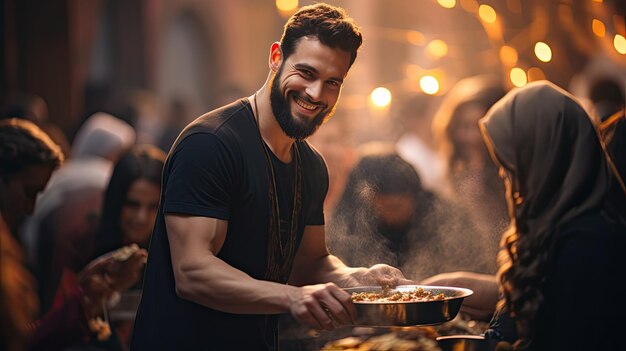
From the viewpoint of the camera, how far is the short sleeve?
3.05m

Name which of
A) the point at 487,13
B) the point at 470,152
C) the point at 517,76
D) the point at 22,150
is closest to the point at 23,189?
the point at 22,150

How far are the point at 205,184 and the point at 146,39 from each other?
12.4m

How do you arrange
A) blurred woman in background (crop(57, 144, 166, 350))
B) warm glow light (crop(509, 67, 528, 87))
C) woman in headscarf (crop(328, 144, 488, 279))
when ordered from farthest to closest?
warm glow light (crop(509, 67, 528, 87)) → blurred woman in background (crop(57, 144, 166, 350)) → woman in headscarf (crop(328, 144, 488, 279))

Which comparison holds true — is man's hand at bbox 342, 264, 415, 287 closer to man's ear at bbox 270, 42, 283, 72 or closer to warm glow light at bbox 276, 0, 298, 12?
man's ear at bbox 270, 42, 283, 72

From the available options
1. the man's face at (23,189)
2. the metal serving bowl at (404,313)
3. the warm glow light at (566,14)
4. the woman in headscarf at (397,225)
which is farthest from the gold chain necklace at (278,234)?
the warm glow light at (566,14)

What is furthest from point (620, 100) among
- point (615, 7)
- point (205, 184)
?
point (205, 184)

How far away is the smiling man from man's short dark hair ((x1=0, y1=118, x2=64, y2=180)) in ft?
4.18

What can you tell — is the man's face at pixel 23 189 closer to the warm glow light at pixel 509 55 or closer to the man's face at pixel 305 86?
the man's face at pixel 305 86

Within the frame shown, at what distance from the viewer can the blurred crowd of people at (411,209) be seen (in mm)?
3570

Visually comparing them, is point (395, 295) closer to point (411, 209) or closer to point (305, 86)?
point (305, 86)

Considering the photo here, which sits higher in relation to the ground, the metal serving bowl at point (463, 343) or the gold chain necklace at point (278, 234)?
the gold chain necklace at point (278, 234)

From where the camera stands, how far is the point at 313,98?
128 inches

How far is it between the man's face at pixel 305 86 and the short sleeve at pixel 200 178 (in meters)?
0.24

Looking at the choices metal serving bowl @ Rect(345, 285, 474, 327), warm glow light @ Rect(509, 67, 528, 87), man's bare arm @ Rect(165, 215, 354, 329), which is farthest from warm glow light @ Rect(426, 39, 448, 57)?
man's bare arm @ Rect(165, 215, 354, 329)
